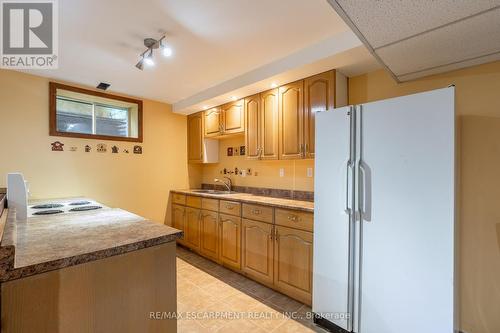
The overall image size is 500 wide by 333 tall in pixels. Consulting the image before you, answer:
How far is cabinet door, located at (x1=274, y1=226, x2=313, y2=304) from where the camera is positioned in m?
2.12

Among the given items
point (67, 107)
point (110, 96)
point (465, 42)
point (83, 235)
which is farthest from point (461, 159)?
point (67, 107)

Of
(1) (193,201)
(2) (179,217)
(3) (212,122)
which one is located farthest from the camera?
(2) (179,217)

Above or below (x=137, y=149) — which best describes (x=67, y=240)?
below

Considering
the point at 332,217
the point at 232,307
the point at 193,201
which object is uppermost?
the point at 332,217

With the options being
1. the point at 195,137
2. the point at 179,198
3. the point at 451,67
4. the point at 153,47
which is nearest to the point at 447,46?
the point at 451,67

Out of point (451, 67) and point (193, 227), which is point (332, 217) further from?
point (193, 227)

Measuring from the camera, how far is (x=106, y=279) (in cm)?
99

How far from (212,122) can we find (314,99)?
5.77 ft

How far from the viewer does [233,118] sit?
3.29m

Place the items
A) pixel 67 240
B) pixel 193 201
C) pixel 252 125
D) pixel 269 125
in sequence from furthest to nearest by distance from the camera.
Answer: pixel 193 201 < pixel 252 125 < pixel 269 125 < pixel 67 240

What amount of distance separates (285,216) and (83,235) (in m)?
1.65

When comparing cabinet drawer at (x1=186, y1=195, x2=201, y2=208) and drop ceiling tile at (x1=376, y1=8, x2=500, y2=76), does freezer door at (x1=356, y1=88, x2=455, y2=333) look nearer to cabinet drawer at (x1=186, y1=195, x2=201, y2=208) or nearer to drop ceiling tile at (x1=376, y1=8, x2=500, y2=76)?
drop ceiling tile at (x1=376, y1=8, x2=500, y2=76)

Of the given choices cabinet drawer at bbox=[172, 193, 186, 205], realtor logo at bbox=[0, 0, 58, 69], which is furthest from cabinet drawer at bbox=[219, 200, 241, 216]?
realtor logo at bbox=[0, 0, 58, 69]

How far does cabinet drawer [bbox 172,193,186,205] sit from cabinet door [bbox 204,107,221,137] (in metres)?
1.05
